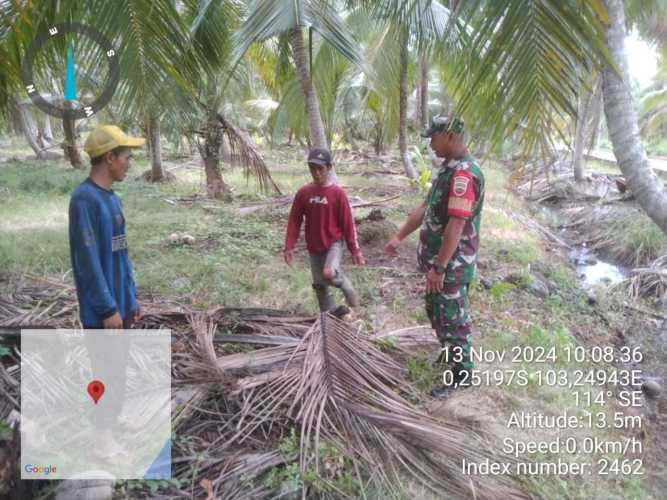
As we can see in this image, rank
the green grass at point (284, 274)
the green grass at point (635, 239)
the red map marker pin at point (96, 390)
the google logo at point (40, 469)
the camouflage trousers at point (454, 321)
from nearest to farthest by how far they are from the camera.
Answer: the google logo at point (40, 469)
the red map marker pin at point (96, 390)
the camouflage trousers at point (454, 321)
the green grass at point (284, 274)
the green grass at point (635, 239)

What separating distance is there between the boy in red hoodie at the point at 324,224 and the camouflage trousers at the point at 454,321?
833 mm

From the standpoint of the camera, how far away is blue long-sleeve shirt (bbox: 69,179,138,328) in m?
2.14

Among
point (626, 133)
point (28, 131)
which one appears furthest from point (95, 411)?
point (28, 131)

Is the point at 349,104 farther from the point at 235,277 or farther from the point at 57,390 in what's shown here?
the point at 57,390

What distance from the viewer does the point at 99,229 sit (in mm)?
2201

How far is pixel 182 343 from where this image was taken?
10.5 ft

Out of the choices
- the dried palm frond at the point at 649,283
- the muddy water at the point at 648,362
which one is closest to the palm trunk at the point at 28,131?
the muddy water at the point at 648,362

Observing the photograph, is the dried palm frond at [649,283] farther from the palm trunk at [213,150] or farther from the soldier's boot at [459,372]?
the palm trunk at [213,150]

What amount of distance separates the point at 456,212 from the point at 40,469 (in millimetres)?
2366

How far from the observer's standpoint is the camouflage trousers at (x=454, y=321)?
9.89 ft

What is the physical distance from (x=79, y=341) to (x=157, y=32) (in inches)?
83.8

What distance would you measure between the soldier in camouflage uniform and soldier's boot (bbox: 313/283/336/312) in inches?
39.1

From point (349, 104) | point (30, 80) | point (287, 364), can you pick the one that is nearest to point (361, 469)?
point (287, 364)

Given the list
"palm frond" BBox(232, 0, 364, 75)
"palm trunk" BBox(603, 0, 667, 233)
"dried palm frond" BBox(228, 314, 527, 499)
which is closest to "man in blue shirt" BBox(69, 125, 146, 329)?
"dried palm frond" BBox(228, 314, 527, 499)
